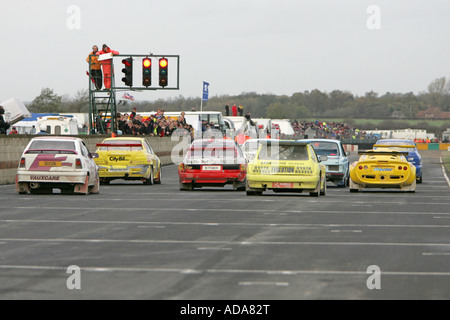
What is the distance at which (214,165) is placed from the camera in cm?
2514

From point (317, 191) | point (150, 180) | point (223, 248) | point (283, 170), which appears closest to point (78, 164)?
point (283, 170)

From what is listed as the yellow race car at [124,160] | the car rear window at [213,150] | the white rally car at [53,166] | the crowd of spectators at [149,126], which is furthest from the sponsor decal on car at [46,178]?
the crowd of spectators at [149,126]

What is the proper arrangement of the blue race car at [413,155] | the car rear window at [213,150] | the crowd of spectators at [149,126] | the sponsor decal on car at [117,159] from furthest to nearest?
the crowd of spectators at [149,126]
the blue race car at [413,155]
the sponsor decal on car at [117,159]
the car rear window at [213,150]

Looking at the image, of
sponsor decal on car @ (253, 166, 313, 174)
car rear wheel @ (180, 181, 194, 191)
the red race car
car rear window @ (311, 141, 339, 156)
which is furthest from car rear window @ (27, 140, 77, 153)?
car rear window @ (311, 141, 339, 156)

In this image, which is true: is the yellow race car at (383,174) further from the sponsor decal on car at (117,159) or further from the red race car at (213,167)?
the sponsor decal on car at (117,159)

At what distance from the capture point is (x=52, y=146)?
23.2 metres

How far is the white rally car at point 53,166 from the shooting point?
22688 mm

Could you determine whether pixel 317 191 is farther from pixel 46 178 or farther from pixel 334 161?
pixel 46 178

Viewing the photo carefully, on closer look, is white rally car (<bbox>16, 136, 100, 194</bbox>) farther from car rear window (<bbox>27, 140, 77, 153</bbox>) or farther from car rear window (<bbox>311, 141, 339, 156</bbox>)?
car rear window (<bbox>311, 141, 339, 156</bbox>)

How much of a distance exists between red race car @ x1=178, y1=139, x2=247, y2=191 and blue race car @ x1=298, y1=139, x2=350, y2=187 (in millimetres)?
4331

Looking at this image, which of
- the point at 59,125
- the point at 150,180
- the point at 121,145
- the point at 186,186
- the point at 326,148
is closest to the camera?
the point at 186,186

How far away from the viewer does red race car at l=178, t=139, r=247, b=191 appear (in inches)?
A: 990

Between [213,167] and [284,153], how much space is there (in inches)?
105

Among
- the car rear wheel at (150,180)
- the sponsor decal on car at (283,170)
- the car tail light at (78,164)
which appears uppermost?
the car tail light at (78,164)
